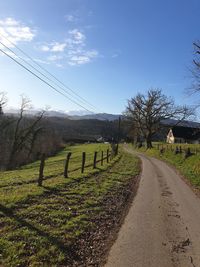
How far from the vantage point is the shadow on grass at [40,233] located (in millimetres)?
8156

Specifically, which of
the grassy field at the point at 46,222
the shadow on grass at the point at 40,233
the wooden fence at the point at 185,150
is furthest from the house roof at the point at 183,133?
the shadow on grass at the point at 40,233

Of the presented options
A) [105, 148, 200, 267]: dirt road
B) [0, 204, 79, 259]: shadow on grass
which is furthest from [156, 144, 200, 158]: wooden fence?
[0, 204, 79, 259]: shadow on grass

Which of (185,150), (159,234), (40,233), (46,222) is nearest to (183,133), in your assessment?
(185,150)

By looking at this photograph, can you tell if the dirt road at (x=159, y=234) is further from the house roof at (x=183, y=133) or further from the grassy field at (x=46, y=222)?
the house roof at (x=183, y=133)

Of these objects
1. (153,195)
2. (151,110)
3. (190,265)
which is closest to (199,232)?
(190,265)

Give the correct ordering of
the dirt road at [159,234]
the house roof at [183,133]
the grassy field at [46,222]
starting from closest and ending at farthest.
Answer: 1. the grassy field at [46,222]
2. the dirt road at [159,234]
3. the house roof at [183,133]

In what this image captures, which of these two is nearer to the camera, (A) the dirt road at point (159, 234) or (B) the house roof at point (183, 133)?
(A) the dirt road at point (159, 234)

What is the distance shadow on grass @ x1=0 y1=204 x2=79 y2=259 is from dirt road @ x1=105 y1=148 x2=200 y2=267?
0.95 m

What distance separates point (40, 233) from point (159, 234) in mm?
3371

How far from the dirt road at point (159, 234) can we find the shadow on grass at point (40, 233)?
0.95m

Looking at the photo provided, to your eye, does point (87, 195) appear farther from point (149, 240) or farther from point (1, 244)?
point (1, 244)

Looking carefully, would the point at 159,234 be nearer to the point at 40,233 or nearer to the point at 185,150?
the point at 40,233

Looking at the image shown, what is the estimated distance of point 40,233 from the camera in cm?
899

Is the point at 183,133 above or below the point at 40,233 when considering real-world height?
above
